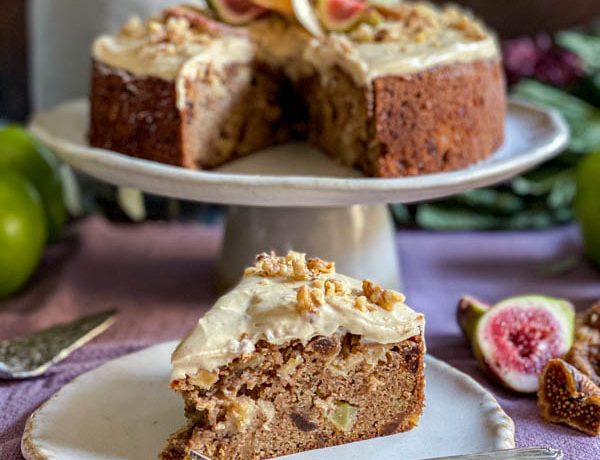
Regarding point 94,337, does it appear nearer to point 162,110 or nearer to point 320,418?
point 162,110

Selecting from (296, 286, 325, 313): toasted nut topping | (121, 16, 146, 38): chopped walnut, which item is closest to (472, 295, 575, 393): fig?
(296, 286, 325, 313): toasted nut topping

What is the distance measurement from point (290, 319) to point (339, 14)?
125 centimetres

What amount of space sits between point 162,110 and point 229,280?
58cm

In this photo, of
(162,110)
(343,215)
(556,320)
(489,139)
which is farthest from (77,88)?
(556,320)

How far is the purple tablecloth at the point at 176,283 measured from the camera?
2.38 metres

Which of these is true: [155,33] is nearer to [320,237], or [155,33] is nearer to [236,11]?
[236,11]

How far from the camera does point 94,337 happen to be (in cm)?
260

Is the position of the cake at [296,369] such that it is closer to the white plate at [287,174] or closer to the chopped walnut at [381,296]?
the chopped walnut at [381,296]

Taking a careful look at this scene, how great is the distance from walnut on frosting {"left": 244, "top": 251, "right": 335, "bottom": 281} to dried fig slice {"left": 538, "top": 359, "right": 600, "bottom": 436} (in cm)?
53

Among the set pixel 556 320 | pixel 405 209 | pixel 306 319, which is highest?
pixel 306 319

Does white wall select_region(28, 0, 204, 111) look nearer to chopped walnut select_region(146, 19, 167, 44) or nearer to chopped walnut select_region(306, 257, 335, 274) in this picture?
chopped walnut select_region(146, 19, 167, 44)

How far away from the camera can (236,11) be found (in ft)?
9.52

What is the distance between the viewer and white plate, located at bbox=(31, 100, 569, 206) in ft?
7.65

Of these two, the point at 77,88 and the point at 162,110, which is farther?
the point at 77,88
